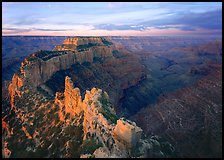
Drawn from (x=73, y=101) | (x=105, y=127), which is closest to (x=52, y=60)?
(x=73, y=101)

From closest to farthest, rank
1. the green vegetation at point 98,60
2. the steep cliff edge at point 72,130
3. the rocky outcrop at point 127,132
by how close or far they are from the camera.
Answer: the rocky outcrop at point 127,132
the steep cliff edge at point 72,130
the green vegetation at point 98,60

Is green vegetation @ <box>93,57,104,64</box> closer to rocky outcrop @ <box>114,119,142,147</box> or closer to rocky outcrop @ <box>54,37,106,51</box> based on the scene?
rocky outcrop @ <box>54,37,106,51</box>

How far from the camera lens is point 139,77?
12044 cm

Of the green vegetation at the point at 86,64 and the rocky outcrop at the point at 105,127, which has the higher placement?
the green vegetation at the point at 86,64

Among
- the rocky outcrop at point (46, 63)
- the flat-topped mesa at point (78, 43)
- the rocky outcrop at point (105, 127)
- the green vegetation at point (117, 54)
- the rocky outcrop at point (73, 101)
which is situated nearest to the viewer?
the rocky outcrop at point (105, 127)

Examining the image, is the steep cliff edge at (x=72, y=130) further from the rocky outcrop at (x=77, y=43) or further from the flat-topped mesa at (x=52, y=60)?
the rocky outcrop at (x=77, y=43)

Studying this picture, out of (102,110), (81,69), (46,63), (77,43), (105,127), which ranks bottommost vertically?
(105,127)

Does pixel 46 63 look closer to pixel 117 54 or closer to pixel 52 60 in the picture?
pixel 52 60

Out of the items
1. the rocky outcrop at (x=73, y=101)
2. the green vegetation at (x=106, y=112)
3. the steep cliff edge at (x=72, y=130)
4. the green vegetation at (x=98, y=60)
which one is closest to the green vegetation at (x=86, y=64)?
the green vegetation at (x=98, y=60)

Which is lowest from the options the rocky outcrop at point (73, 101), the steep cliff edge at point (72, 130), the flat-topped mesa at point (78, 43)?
the steep cliff edge at point (72, 130)

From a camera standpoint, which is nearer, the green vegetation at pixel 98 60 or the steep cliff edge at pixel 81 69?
the steep cliff edge at pixel 81 69

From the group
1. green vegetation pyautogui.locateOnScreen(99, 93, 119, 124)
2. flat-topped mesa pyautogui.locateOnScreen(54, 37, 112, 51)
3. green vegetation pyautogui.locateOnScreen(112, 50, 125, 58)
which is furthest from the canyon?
green vegetation pyautogui.locateOnScreen(112, 50, 125, 58)

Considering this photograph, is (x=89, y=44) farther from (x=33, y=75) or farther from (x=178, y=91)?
(x=33, y=75)

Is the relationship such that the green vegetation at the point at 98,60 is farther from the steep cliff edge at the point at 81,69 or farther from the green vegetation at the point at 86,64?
the green vegetation at the point at 86,64
